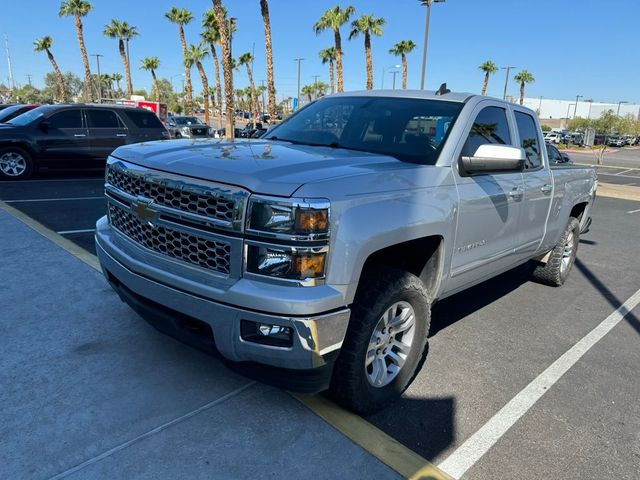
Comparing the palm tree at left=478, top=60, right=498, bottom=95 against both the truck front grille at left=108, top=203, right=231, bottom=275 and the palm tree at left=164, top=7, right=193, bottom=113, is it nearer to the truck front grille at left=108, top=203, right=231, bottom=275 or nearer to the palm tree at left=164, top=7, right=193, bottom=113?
the palm tree at left=164, top=7, right=193, bottom=113

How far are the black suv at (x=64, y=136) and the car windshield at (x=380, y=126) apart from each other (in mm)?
8481

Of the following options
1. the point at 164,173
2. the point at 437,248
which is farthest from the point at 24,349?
the point at 437,248

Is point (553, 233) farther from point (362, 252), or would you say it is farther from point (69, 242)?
point (69, 242)

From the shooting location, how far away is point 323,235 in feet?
7.77

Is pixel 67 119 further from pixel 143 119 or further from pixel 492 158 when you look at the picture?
pixel 492 158

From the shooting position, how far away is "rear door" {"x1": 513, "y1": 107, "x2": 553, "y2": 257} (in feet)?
13.9

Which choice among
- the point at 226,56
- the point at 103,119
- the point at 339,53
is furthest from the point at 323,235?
the point at 339,53

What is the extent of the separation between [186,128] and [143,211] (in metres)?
23.1

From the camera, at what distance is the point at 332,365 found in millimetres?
2590

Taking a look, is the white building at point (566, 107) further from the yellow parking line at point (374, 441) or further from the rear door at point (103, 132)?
the yellow parking line at point (374, 441)

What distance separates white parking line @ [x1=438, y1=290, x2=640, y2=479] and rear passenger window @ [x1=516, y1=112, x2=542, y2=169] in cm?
158

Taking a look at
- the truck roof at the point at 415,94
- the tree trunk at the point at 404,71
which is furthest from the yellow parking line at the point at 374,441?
the tree trunk at the point at 404,71

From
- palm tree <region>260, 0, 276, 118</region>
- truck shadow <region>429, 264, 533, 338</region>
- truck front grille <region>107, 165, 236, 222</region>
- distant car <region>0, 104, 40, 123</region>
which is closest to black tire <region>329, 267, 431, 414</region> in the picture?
truck front grille <region>107, 165, 236, 222</region>

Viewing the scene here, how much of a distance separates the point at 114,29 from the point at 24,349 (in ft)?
177
